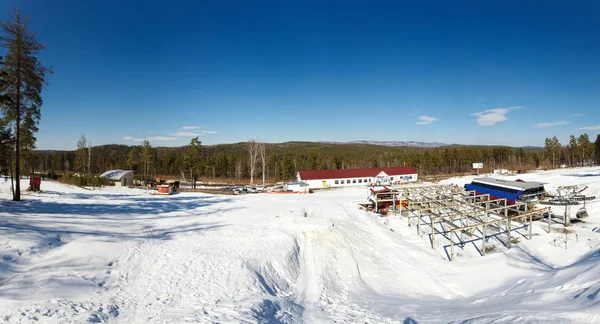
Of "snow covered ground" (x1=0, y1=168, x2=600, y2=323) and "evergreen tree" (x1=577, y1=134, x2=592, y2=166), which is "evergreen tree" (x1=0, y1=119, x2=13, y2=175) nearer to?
"snow covered ground" (x1=0, y1=168, x2=600, y2=323)

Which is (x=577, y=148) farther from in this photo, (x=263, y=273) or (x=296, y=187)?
(x=263, y=273)

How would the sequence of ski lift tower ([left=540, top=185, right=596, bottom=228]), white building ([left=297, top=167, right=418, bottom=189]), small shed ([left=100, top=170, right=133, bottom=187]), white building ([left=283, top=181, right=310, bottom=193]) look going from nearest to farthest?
1. ski lift tower ([left=540, top=185, right=596, bottom=228])
2. small shed ([left=100, top=170, right=133, bottom=187])
3. white building ([left=283, top=181, right=310, bottom=193])
4. white building ([left=297, top=167, right=418, bottom=189])

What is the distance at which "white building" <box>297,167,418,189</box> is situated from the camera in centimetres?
4645

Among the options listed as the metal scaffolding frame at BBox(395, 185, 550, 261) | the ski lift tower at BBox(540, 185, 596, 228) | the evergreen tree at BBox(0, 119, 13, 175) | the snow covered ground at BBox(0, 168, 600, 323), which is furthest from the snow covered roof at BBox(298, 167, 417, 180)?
the evergreen tree at BBox(0, 119, 13, 175)

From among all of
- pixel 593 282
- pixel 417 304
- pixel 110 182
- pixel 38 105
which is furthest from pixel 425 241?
pixel 110 182

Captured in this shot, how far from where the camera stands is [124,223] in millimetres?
15094

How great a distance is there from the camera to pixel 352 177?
47.9 meters

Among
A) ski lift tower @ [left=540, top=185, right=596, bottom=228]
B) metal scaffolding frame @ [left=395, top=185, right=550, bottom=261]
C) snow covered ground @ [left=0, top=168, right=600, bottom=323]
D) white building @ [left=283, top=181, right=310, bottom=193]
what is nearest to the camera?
snow covered ground @ [left=0, top=168, right=600, bottom=323]

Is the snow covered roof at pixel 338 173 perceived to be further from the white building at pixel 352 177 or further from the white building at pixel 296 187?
the white building at pixel 296 187

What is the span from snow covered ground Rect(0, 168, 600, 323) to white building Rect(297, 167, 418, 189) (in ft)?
92.1

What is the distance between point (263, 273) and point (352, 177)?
38.4 metres

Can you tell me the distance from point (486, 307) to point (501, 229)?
41.1 feet

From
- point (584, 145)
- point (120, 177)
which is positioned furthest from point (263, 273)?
point (584, 145)

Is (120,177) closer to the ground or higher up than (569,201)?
higher up
